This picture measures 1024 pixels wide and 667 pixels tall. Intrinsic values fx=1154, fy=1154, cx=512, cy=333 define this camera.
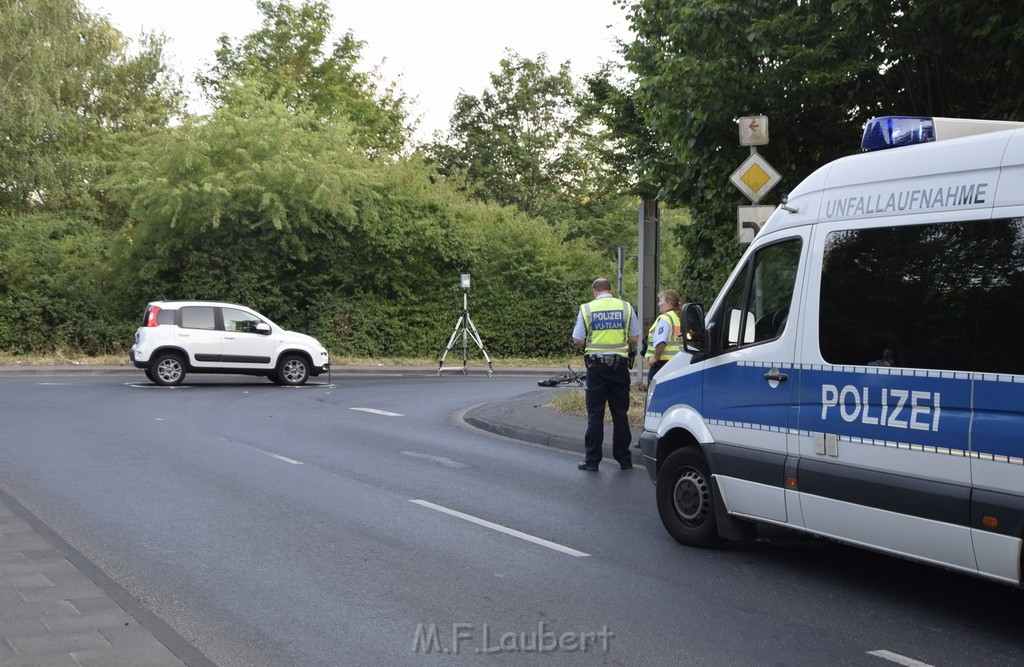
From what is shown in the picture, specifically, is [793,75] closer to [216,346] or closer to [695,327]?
[695,327]

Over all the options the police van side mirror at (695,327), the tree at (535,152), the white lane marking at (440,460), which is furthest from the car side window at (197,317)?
the tree at (535,152)

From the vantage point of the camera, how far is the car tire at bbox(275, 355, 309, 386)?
80.7ft

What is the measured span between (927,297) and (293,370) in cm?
2001

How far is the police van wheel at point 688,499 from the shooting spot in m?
7.65

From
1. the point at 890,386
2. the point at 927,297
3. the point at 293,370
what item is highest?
the point at 927,297

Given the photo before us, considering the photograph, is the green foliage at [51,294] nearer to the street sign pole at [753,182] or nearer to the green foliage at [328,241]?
the green foliage at [328,241]

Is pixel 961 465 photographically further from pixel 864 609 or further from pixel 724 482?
pixel 724 482

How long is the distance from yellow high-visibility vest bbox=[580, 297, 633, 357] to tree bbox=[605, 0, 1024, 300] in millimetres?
3771

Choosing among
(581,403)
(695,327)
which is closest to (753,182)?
(695,327)

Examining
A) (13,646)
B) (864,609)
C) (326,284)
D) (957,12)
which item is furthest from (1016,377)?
(326,284)

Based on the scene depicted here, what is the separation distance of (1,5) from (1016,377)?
37.4 metres

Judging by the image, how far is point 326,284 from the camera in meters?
33.2

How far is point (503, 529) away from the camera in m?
8.38

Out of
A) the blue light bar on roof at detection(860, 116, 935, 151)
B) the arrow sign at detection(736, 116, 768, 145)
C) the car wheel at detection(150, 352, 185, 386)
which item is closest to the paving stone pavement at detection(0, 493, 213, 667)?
the blue light bar on roof at detection(860, 116, 935, 151)
